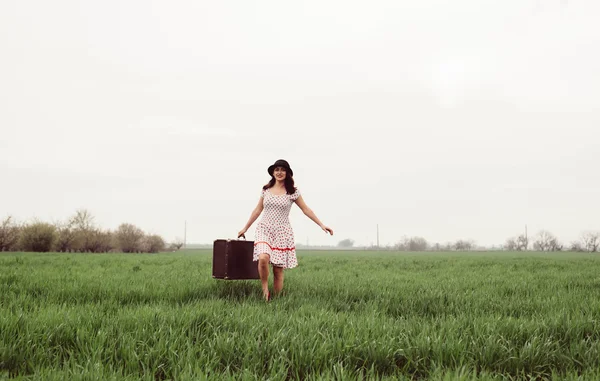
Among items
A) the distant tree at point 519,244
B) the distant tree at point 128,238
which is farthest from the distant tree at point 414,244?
the distant tree at point 128,238

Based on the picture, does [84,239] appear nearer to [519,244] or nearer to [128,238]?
[128,238]

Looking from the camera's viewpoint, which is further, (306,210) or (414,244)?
(414,244)

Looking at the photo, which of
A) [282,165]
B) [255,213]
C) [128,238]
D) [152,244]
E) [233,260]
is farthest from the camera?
[152,244]

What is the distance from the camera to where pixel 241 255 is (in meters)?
6.23

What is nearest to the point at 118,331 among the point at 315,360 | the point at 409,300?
the point at 315,360

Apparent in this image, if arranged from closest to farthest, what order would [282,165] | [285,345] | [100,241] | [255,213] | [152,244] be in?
[285,345] → [282,165] → [255,213] → [100,241] → [152,244]

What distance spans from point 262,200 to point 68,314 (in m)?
3.38

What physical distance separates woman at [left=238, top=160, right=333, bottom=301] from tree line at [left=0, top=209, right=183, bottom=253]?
37251 millimetres

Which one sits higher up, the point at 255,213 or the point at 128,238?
the point at 255,213

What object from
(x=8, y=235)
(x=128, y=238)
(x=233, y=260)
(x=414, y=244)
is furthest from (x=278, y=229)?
(x=414, y=244)

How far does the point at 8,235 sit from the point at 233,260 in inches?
1466

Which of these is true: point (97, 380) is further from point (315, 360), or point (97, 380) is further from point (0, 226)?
point (0, 226)

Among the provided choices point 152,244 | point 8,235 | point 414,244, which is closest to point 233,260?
point 8,235

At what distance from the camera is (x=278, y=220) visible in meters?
6.41
